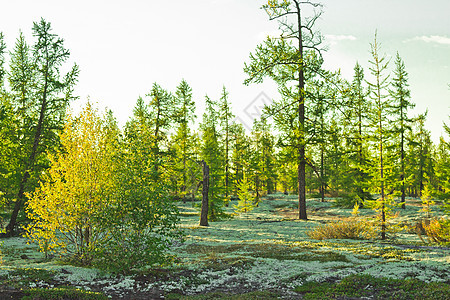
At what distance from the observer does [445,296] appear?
21.7ft

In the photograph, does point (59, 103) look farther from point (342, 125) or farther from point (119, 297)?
point (342, 125)

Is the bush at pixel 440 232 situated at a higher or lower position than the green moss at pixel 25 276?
higher

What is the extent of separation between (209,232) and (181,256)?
6636mm

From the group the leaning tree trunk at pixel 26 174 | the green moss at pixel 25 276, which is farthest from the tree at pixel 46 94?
the green moss at pixel 25 276

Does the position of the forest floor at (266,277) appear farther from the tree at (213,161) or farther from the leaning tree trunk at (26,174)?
the tree at (213,161)

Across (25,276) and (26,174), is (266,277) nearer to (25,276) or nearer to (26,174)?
(25,276)

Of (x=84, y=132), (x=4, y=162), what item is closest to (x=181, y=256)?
(x=84, y=132)

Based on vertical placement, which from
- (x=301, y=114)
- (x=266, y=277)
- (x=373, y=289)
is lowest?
(x=266, y=277)

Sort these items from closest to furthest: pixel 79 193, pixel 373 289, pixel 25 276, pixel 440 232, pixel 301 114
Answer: pixel 373 289
pixel 25 276
pixel 79 193
pixel 440 232
pixel 301 114

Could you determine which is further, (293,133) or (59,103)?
(293,133)

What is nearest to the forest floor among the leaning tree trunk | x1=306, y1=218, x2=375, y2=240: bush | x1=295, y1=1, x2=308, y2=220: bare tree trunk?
x1=306, y1=218, x2=375, y2=240: bush

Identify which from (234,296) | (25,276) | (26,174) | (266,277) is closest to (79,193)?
(25,276)

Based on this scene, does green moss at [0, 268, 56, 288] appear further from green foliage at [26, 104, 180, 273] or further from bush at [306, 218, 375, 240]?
bush at [306, 218, 375, 240]

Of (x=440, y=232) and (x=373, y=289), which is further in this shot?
(x=440, y=232)
